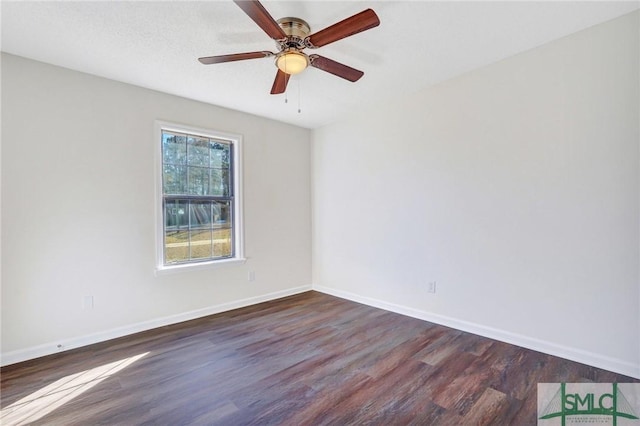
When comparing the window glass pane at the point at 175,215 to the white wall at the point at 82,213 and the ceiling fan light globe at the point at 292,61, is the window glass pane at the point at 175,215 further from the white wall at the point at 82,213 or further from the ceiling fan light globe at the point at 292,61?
the ceiling fan light globe at the point at 292,61

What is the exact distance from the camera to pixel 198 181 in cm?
366

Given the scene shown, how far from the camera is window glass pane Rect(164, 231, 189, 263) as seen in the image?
3411mm

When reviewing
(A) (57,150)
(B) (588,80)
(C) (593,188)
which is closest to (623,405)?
(C) (593,188)

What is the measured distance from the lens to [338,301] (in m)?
4.15

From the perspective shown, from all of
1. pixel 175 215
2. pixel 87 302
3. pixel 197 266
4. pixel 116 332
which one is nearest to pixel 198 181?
pixel 175 215

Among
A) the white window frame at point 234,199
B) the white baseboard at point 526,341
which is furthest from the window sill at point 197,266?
the white baseboard at point 526,341

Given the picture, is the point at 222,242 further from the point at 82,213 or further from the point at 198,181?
the point at 82,213

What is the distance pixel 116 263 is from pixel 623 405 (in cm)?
412

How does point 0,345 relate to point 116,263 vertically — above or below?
below

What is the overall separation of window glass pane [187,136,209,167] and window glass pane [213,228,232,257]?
854 mm

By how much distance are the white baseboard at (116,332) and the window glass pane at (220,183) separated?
1.40 meters

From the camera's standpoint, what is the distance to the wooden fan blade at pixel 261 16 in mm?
1545

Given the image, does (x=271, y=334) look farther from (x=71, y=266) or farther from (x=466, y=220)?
(x=466, y=220)

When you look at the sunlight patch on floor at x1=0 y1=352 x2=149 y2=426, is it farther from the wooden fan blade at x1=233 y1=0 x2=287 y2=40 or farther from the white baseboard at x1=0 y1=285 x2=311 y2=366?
the wooden fan blade at x1=233 y1=0 x2=287 y2=40
